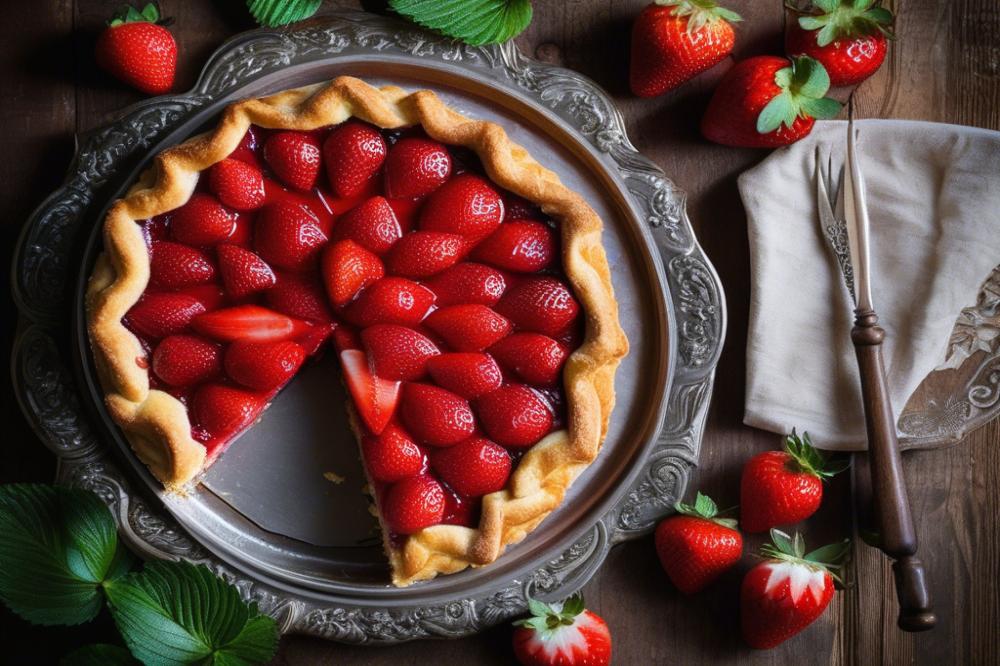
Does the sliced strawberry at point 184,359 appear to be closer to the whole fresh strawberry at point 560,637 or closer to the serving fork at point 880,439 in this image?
the whole fresh strawberry at point 560,637

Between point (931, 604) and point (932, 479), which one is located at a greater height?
point (932, 479)

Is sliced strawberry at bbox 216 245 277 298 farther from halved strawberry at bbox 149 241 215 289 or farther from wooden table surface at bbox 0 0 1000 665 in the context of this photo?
wooden table surface at bbox 0 0 1000 665

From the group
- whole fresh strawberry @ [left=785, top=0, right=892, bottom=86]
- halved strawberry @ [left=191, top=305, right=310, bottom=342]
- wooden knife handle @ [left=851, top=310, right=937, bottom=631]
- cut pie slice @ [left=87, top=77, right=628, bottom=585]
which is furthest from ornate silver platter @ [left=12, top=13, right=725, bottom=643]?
whole fresh strawberry @ [left=785, top=0, right=892, bottom=86]

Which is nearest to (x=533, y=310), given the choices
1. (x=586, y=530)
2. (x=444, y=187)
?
(x=444, y=187)

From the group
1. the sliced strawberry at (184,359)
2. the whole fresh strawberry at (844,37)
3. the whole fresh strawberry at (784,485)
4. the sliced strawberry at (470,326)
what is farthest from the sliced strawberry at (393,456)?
the whole fresh strawberry at (844,37)

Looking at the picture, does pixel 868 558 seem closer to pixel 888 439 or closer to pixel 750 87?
pixel 888 439
